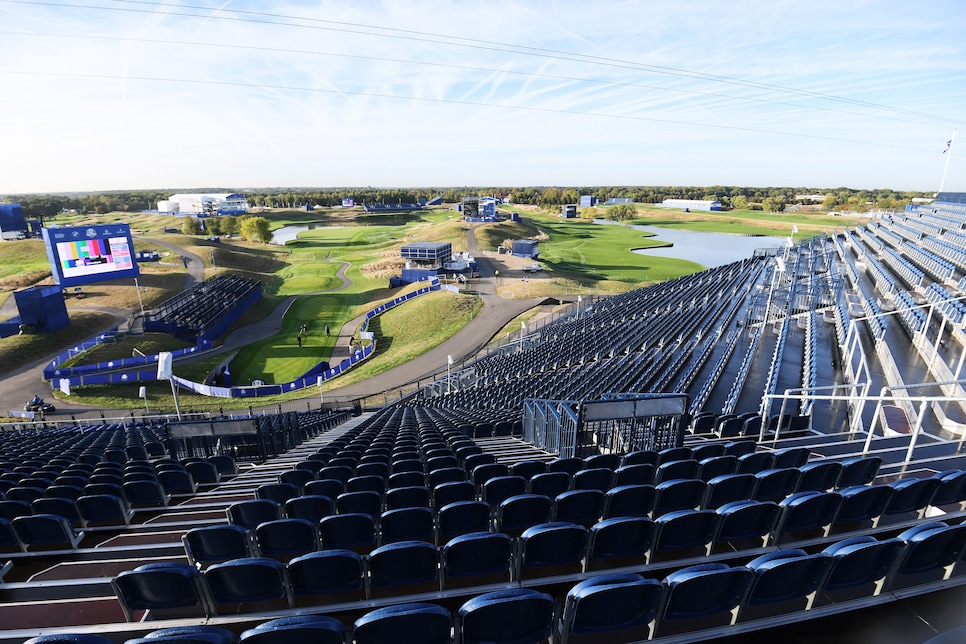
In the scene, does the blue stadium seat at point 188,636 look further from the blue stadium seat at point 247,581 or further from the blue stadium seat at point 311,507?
the blue stadium seat at point 311,507

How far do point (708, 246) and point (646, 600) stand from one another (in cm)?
10248

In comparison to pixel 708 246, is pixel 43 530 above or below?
above

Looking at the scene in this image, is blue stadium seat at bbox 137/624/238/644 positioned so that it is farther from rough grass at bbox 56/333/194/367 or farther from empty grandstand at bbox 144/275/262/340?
empty grandstand at bbox 144/275/262/340

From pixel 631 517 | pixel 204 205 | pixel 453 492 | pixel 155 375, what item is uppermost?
pixel 204 205

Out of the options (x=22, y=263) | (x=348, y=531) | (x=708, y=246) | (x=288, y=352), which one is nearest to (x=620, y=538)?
(x=348, y=531)

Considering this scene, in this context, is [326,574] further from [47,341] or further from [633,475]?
[47,341]

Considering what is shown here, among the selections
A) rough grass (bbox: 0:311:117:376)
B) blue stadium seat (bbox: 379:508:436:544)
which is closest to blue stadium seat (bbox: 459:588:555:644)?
blue stadium seat (bbox: 379:508:436:544)

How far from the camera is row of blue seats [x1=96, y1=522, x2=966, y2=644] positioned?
2.90 m

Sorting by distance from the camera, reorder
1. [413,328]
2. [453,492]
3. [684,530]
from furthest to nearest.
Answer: [413,328] < [453,492] < [684,530]

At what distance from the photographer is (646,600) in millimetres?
3459

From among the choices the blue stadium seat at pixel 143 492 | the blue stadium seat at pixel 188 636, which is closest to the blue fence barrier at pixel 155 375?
the blue stadium seat at pixel 143 492

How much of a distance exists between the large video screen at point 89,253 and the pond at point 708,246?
75.4m

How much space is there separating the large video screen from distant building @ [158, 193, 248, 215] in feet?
388

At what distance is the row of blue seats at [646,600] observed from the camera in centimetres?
290
